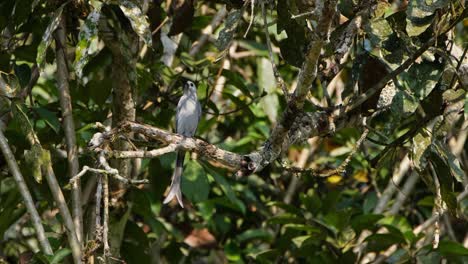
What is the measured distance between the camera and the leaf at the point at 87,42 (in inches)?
108

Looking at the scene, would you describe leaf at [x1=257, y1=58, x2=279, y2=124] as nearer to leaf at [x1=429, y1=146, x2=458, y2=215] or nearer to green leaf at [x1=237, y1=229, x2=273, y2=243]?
green leaf at [x1=237, y1=229, x2=273, y2=243]

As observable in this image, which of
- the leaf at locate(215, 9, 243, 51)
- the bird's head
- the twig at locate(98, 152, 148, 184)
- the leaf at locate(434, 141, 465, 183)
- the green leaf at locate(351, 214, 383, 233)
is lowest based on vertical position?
the green leaf at locate(351, 214, 383, 233)

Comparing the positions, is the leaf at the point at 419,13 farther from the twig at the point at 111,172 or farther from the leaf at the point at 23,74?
the leaf at the point at 23,74

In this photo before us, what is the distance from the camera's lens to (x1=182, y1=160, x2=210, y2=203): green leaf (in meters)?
3.66

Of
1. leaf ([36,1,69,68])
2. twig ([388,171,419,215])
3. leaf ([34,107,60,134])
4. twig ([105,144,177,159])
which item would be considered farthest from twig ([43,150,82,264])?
twig ([388,171,419,215])

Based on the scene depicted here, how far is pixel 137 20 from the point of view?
2.81 meters

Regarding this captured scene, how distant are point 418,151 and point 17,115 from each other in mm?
1270

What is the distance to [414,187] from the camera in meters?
4.95

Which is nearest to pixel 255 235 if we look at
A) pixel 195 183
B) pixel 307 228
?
pixel 307 228

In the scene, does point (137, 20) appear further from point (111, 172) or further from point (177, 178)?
point (177, 178)

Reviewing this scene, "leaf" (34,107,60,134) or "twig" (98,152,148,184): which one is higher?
"twig" (98,152,148,184)

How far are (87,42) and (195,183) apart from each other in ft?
3.51

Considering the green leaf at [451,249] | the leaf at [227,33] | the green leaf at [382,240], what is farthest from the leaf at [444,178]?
the green leaf at [382,240]

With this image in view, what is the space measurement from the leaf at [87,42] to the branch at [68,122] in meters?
0.55
